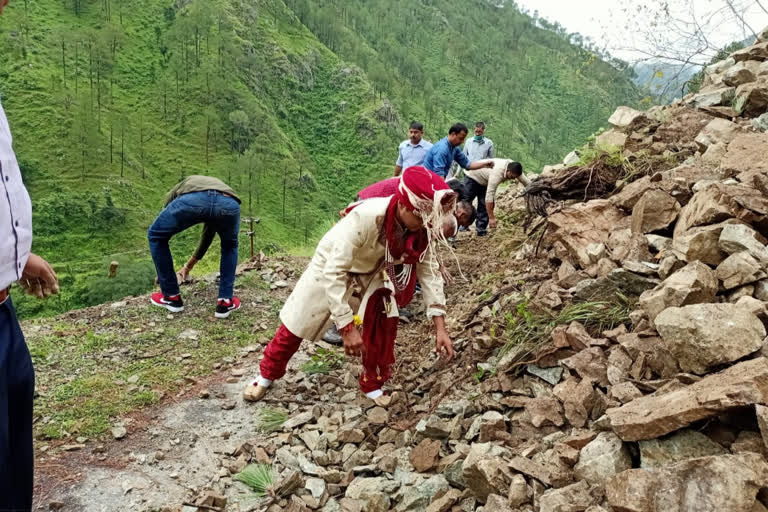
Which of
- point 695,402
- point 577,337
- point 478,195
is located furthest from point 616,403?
point 478,195


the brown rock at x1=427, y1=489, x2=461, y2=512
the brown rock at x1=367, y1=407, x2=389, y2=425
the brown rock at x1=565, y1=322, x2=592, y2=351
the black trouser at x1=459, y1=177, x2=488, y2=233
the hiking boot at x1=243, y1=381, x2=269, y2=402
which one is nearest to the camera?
the brown rock at x1=427, y1=489, x2=461, y2=512

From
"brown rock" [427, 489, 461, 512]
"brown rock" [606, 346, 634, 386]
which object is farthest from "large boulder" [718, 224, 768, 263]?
"brown rock" [427, 489, 461, 512]

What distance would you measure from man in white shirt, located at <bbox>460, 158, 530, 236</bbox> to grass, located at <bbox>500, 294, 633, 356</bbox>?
323cm

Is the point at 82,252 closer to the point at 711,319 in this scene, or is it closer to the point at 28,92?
the point at 28,92

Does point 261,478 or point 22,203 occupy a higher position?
point 22,203

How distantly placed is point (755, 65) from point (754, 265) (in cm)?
419

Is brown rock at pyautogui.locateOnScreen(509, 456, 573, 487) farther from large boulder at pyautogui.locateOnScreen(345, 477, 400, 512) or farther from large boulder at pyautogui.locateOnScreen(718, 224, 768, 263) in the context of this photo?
large boulder at pyautogui.locateOnScreen(718, 224, 768, 263)

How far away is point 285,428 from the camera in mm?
3068

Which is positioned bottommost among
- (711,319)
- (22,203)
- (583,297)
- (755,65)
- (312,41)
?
(583,297)

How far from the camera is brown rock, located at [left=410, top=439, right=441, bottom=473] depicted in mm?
2398

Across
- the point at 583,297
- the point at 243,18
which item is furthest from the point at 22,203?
the point at 243,18

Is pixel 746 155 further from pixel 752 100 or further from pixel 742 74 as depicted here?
pixel 742 74

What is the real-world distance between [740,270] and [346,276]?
6.18 ft

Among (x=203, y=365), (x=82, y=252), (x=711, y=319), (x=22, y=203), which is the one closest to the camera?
(x=22, y=203)
